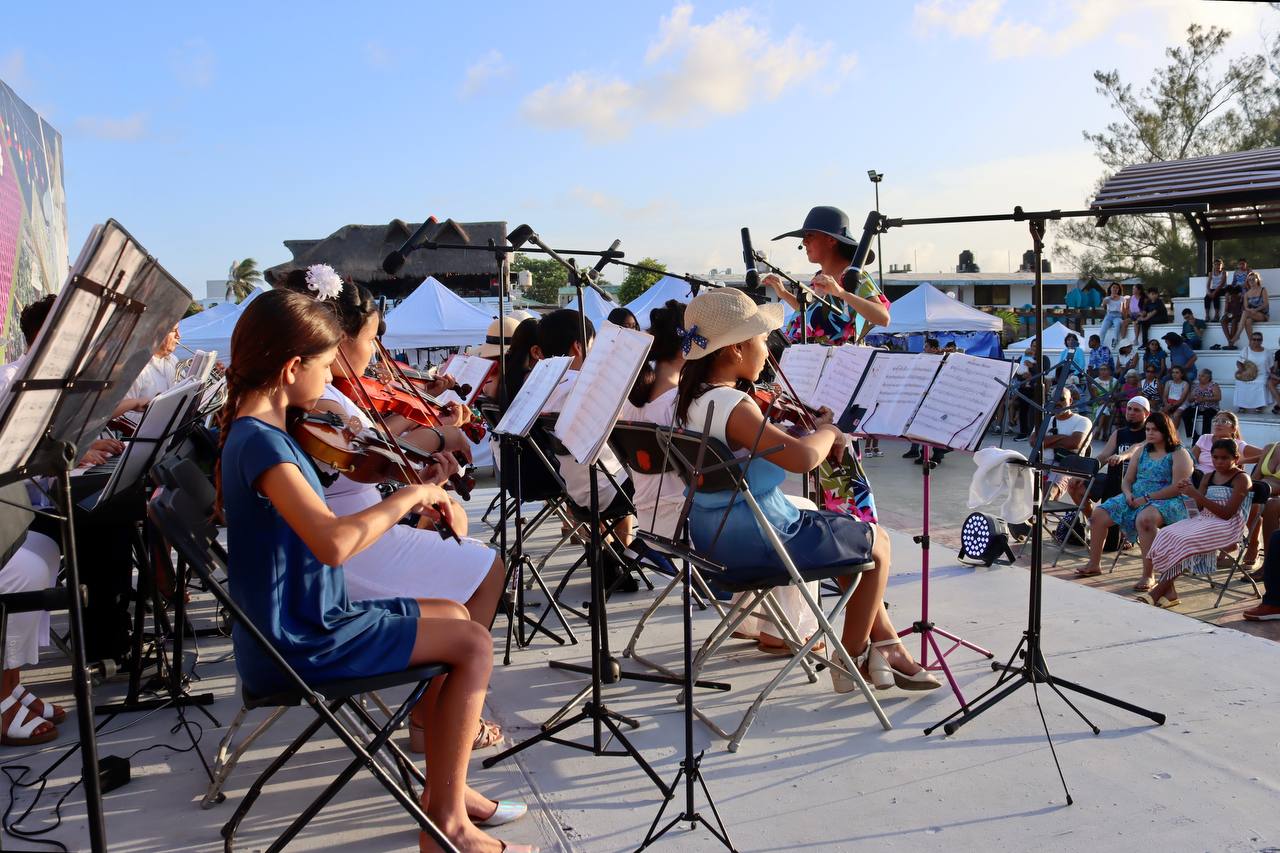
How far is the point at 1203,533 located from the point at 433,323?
1044cm

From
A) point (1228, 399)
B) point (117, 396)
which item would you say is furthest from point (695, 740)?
point (1228, 399)

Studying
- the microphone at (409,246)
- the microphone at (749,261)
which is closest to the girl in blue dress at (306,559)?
the microphone at (409,246)

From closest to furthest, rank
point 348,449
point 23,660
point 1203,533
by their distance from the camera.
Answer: point 348,449
point 23,660
point 1203,533

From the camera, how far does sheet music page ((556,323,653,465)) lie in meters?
2.77

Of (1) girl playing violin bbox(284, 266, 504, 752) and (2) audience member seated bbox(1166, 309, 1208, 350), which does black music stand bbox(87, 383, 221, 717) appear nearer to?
(1) girl playing violin bbox(284, 266, 504, 752)

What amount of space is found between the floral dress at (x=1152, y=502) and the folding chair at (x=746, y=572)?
486 centimetres

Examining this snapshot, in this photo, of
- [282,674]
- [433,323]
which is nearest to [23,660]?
[282,674]

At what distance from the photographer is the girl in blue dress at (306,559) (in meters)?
2.35

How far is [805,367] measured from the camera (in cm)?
429

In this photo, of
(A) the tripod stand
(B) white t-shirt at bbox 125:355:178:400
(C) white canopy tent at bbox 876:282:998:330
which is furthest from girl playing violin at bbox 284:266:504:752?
(C) white canopy tent at bbox 876:282:998:330

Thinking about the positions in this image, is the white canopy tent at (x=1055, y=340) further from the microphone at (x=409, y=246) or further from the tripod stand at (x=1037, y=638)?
the tripod stand at (x=1037, y=638)

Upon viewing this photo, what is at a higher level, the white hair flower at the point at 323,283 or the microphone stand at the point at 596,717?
the white hair flower at the point at 323,283

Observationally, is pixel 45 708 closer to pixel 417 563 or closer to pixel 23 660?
pixel 23 660

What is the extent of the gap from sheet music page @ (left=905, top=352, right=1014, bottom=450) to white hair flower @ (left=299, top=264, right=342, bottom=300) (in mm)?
2298
